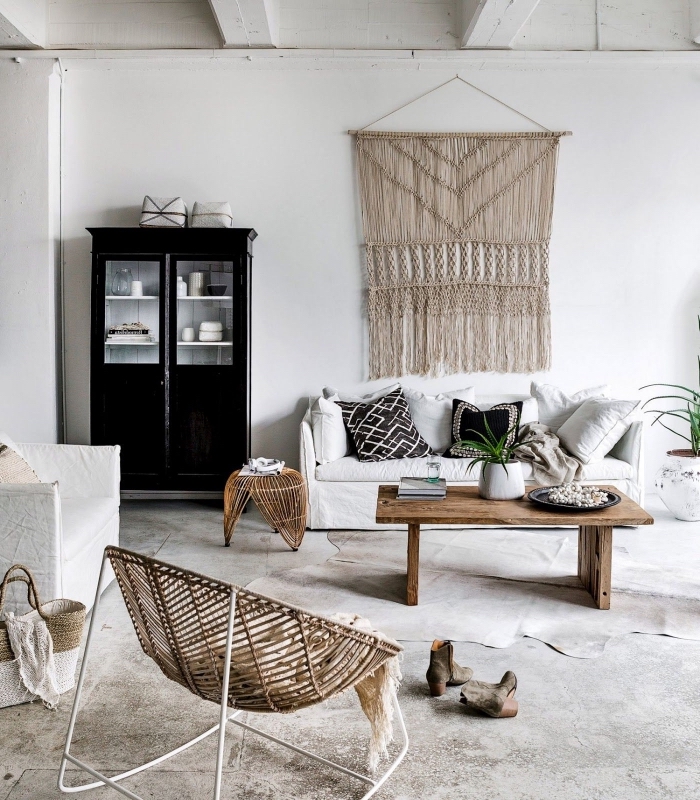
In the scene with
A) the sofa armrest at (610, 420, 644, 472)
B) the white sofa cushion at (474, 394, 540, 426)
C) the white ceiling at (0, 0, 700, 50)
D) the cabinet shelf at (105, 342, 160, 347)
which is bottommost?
the sofa armrest at (610, 420, 644, 472)

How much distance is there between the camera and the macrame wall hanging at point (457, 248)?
498 cm

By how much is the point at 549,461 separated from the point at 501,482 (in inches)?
39.7

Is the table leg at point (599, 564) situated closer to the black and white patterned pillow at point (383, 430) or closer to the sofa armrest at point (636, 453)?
the sofa armrest at point (636, 453)

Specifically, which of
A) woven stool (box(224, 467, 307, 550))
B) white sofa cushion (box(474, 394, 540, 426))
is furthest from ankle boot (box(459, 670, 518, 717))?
white sofa cushion (box(474, 394, 540, 426))

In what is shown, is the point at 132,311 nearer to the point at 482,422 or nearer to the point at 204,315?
the point at 204,315

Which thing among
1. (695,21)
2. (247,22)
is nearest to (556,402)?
(695,21)

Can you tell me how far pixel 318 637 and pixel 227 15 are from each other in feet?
12.8

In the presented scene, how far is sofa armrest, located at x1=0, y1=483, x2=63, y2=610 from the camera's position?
8.31 ft

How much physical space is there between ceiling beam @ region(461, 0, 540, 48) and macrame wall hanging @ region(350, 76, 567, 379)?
1.86 feet

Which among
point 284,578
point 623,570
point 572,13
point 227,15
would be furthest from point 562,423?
point 227,15

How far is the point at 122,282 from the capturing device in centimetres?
472

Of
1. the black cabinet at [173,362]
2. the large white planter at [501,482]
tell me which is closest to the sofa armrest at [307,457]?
the black cabinet at [173,362]

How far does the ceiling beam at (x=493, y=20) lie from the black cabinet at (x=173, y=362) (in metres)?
1.82

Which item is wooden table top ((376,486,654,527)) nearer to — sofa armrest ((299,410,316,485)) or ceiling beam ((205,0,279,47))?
sofa armrest ((299,410,316,485))
